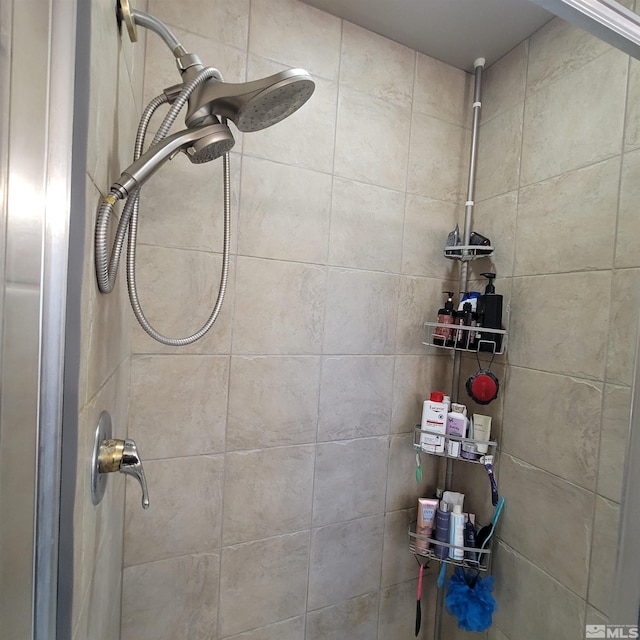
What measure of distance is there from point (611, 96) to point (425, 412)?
3.19 feet

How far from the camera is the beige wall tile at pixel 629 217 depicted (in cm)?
79

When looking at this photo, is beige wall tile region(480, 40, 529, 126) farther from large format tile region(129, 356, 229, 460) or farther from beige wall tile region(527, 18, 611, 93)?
large format tile region(129, 356, 229, 460)

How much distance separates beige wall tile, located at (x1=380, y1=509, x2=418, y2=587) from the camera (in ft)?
3.85

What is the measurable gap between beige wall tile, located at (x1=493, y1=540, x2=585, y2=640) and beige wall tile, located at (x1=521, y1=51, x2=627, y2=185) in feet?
3.34

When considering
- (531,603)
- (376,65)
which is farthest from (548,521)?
(376,65)

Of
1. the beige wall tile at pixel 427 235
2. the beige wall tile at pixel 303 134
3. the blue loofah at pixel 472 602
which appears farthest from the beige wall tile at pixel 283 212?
the blue loofah at pixel 472 602

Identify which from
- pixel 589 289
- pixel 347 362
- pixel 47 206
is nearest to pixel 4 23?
pixel 47 206

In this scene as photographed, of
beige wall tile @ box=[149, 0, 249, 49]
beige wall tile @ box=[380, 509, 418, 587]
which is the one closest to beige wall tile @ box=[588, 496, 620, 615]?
beige wall tile @ box=[380, 509, 418, 587]

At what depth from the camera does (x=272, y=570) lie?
104 cm

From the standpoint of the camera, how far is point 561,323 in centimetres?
92

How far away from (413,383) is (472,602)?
658 mm

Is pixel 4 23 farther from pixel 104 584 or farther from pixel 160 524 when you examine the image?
pixel 160 524

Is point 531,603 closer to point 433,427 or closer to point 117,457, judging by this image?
point 433,427

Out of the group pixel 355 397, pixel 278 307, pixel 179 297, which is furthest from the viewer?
pixel 355 397
